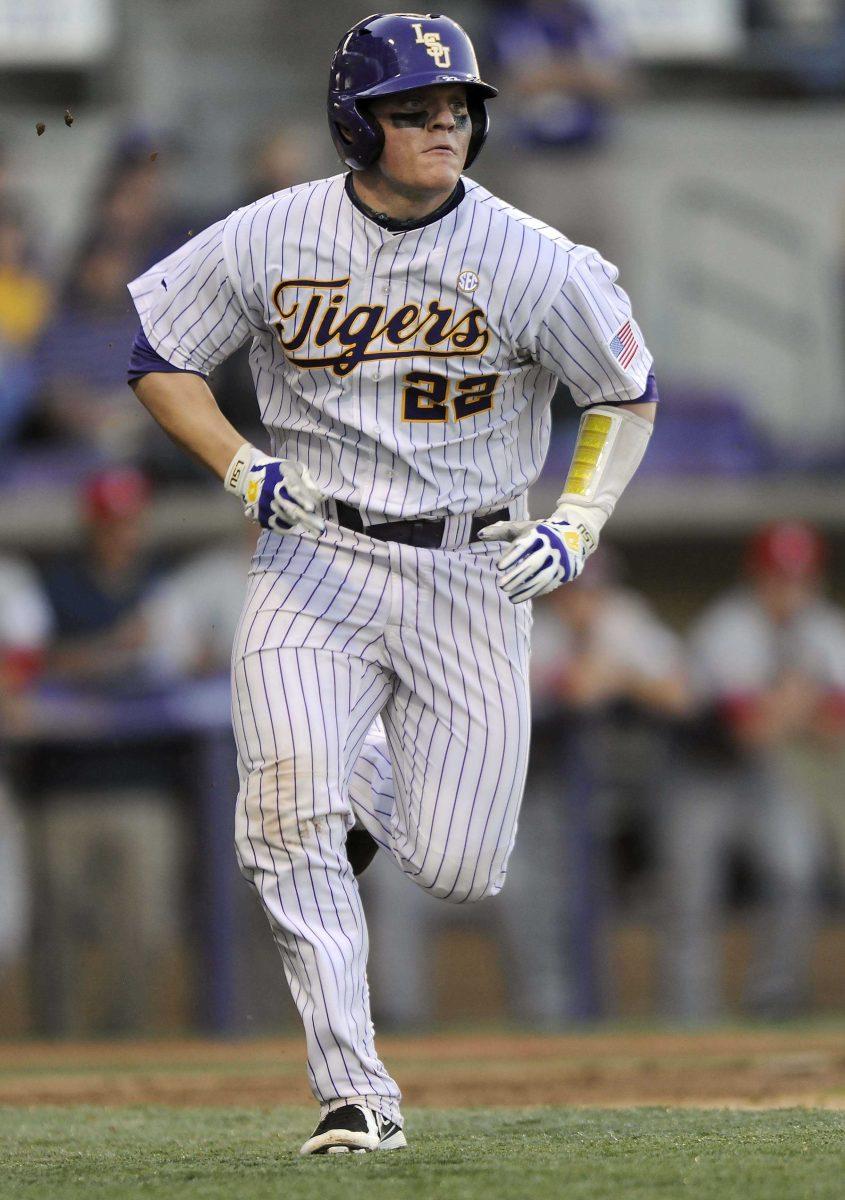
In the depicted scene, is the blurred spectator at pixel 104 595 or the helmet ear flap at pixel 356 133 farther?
the blurred spectator at pixel 104 595

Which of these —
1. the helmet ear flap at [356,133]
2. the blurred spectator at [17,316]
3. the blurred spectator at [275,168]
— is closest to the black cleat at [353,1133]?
the helmet ear flap at [356,133]

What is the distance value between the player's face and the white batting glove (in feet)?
1.77

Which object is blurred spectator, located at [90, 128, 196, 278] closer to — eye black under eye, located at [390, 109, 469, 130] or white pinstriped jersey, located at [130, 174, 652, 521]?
white pinstriped jersey, located at [130, 174, 652, 521]

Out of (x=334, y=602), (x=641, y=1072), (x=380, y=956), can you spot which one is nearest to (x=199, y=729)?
(x=380, y=956)

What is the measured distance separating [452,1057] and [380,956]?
0.89 metres

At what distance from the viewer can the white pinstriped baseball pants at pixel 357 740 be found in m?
3.71

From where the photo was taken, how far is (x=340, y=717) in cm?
384

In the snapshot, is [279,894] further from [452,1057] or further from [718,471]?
[718,471]

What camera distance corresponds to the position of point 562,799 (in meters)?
8.03

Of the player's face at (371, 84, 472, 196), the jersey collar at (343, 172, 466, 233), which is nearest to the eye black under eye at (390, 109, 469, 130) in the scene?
the player's face at (371, 84, 472, 196)

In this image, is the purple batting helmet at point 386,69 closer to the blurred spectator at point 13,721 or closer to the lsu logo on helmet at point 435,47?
the lsu logo on helmet at point 435,47

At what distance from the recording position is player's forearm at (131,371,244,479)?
3.93 meters

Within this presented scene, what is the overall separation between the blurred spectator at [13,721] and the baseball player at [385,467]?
3878 millimetres

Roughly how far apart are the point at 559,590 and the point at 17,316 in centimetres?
296
